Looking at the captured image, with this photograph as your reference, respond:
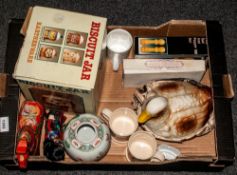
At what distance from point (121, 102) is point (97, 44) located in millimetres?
238

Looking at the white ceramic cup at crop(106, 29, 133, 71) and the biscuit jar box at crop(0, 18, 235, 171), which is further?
the white ceramic cup at crop(106, 29, 133, 71)

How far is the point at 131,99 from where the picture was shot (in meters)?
1.06

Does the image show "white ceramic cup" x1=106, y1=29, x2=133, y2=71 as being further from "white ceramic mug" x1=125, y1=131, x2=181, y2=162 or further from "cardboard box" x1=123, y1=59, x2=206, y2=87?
"white ceramic mug" x1=125, y1=131, x2=181, y2=162

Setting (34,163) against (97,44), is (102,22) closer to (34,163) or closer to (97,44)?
(97,44)

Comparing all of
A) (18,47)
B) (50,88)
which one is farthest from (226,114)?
(18,47)

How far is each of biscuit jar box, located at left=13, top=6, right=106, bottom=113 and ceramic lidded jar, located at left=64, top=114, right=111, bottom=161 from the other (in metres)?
0.05

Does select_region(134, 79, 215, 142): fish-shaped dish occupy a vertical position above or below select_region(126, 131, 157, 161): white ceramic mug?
above

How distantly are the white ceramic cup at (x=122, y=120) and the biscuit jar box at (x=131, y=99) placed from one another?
49 mm

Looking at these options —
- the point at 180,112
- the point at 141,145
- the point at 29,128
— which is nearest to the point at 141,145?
the point at 141,145

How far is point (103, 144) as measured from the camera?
2.97 ft

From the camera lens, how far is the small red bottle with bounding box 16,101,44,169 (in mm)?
891

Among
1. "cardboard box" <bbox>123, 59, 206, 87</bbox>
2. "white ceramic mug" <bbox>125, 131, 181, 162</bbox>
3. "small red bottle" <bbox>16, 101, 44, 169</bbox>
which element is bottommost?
"white ceramic mug" <bbox>125, 131, 181, 162</bbox>

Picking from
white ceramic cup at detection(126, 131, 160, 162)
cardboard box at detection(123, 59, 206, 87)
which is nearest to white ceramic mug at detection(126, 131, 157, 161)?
white ceramic cup at detection(126, 131, 160, 162)

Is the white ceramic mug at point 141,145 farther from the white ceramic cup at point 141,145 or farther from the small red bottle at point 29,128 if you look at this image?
the small red bottle at point 29,128
